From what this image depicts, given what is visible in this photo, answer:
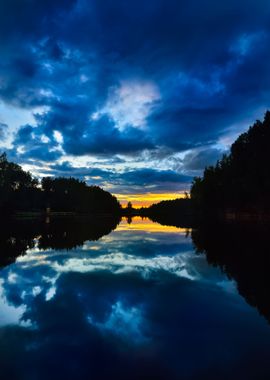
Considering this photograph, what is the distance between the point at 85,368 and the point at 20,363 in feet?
4.33

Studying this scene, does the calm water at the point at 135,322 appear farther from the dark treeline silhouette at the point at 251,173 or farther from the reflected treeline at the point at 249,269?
the dark treeline silhouette at the point at 251,173

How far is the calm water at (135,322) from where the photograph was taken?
6.37 meters

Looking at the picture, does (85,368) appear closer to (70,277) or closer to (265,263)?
(70,277)

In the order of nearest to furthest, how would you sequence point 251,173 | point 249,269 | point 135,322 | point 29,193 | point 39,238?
point 135,322 < point 249,269 < point 39,238 < point 251,173 < point 29,193

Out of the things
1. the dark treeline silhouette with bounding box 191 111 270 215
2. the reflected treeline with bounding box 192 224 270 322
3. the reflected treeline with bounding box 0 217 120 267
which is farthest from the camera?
the dark treeline silhouette with bounding box 191 111 270 215

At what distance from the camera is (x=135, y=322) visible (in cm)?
891

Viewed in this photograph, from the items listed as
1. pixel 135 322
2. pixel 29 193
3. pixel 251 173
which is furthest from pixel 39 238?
pixel 29 193

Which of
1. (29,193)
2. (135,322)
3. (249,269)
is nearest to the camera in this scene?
(135,322)

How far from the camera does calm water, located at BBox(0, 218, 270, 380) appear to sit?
251 inches

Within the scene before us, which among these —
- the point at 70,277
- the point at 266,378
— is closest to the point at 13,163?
the point at 70,277

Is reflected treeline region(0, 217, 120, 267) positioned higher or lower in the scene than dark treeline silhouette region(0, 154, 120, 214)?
lower

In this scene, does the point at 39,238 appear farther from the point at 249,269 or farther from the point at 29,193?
the point at 29,193

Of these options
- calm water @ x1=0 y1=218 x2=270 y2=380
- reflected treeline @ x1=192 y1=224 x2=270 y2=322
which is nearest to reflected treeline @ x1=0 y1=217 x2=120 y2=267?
calm water @ x1=0 y1=218 x2=270 y2=380

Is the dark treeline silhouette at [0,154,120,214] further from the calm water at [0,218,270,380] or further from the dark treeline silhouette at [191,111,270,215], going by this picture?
the calm water at [0,218,270,380]
